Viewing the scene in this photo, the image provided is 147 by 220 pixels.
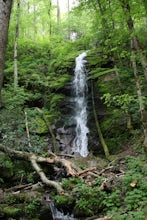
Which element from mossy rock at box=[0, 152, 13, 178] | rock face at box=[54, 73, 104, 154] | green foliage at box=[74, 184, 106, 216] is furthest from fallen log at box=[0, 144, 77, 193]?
rock face at box=[54, 73, 104, 154]

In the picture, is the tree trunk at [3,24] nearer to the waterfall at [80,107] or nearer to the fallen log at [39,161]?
the fallen log at [39,161]

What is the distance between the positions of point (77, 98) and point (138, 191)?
1089 cm

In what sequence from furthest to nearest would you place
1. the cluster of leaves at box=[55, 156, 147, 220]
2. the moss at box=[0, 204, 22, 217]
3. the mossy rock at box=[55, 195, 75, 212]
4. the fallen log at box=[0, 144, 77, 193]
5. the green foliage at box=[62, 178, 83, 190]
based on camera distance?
the fallen log at box=[0, 144, 77, 193], the green foliage at box=[62, 178, 83, 190], the mossy rock at box=[55, 195, 75, 212], the moss at box=[0, 204, 22, 217], the cluster of leaves at box=[55, 156, 147, 220]

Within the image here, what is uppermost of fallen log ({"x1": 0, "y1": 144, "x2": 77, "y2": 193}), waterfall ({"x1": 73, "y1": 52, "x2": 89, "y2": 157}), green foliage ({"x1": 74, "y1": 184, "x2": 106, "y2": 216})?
waterfall ({"x1": 73, "y1": 52, "x2": 89, "y2": 157})

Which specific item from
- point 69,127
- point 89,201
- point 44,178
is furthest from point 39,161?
point 69,127

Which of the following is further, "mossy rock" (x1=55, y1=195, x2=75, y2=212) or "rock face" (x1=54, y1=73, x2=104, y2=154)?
"rock face" (x1=54, y1=73, x2=104, y2=154)

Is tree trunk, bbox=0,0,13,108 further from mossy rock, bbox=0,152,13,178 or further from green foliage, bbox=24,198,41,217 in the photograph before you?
mossy rock, bbox=0,152,13,178

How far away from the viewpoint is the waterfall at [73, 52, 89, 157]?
13.9 meters

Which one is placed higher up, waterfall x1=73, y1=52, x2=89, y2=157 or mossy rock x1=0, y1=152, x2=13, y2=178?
waterfall x1=73, y1=52, x2=89, y2=157

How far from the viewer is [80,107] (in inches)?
620

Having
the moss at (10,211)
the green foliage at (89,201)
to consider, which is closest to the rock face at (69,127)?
the green foliage at (89,201)

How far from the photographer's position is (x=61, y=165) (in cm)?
958

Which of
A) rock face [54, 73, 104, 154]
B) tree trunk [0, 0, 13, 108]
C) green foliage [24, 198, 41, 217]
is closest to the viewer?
tree trunk [0, 0, 13, 108]

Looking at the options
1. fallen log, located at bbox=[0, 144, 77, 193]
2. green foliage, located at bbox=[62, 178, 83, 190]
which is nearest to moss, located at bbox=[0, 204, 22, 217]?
fallen log, located at bbox=[0, 144, 77, 193]
